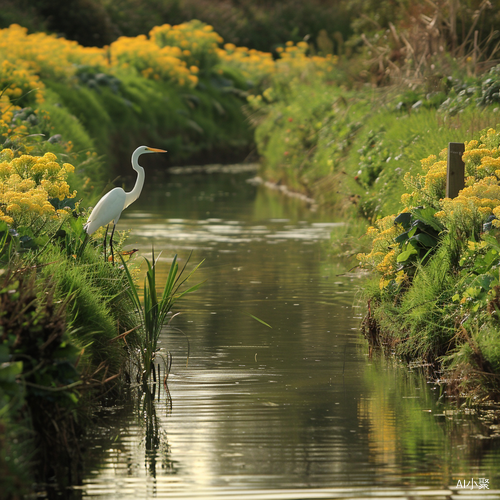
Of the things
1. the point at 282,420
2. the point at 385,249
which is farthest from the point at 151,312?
the point at 385,249

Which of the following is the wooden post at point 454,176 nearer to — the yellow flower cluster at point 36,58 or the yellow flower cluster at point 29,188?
the yellow flower cluster at point 29,188

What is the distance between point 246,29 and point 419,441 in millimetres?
53613

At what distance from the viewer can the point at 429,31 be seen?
1933 centimetres

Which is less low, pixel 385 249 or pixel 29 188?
pixel 29 188

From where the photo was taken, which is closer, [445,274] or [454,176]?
[445,274]

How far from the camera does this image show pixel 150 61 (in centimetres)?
4153

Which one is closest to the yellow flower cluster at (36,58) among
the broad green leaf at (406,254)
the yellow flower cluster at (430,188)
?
the yellow flower cluster at (430,188)

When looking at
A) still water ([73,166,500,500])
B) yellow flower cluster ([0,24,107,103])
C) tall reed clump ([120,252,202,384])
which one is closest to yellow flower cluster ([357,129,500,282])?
still water ([73,166,500,500])

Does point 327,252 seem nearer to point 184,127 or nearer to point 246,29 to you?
point 184,127

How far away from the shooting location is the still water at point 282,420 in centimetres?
675

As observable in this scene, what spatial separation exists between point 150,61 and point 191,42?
3.18m

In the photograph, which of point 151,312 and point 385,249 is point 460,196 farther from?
point 151,312

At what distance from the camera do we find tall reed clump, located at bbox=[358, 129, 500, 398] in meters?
8.76

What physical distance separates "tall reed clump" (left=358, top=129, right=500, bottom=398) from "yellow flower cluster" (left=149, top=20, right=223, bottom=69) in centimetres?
3308
